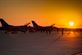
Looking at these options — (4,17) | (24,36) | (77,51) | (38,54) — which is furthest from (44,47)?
(4,17)

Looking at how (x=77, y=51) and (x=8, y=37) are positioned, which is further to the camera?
(x=77, y=51)

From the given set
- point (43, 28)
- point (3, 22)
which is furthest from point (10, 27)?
point (43, 28)

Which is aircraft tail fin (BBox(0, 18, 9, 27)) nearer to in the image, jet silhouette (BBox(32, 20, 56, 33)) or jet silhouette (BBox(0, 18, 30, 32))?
jet silhouette (BBox(0, 18, 30, 32))

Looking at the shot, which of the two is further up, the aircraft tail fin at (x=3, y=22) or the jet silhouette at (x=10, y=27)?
the aircraft tail fin at (x=3, y=22)

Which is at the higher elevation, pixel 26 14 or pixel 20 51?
pixel 26 14

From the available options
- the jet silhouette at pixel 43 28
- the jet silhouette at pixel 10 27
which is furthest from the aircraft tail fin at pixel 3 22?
the jet silhouette at pixel 43 28

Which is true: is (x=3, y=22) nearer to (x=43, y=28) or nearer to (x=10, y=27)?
(x=10, y=27)

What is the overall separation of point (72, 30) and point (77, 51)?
0.87 ft

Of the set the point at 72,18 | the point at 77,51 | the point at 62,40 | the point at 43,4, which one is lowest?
the point at 77,51

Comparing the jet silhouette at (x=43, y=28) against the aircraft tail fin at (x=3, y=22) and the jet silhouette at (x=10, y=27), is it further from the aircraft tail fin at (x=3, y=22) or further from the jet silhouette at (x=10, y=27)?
the aircraft tail fin at (x=3, y=22)

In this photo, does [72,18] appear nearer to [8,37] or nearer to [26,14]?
[26,14]

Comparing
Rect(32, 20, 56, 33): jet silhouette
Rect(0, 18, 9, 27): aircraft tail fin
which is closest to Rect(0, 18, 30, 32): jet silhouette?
Rect(0, 18, 9, 27): aircraft tail fin

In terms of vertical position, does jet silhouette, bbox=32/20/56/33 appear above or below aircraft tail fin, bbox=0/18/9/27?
below

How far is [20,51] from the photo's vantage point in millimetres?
2000
